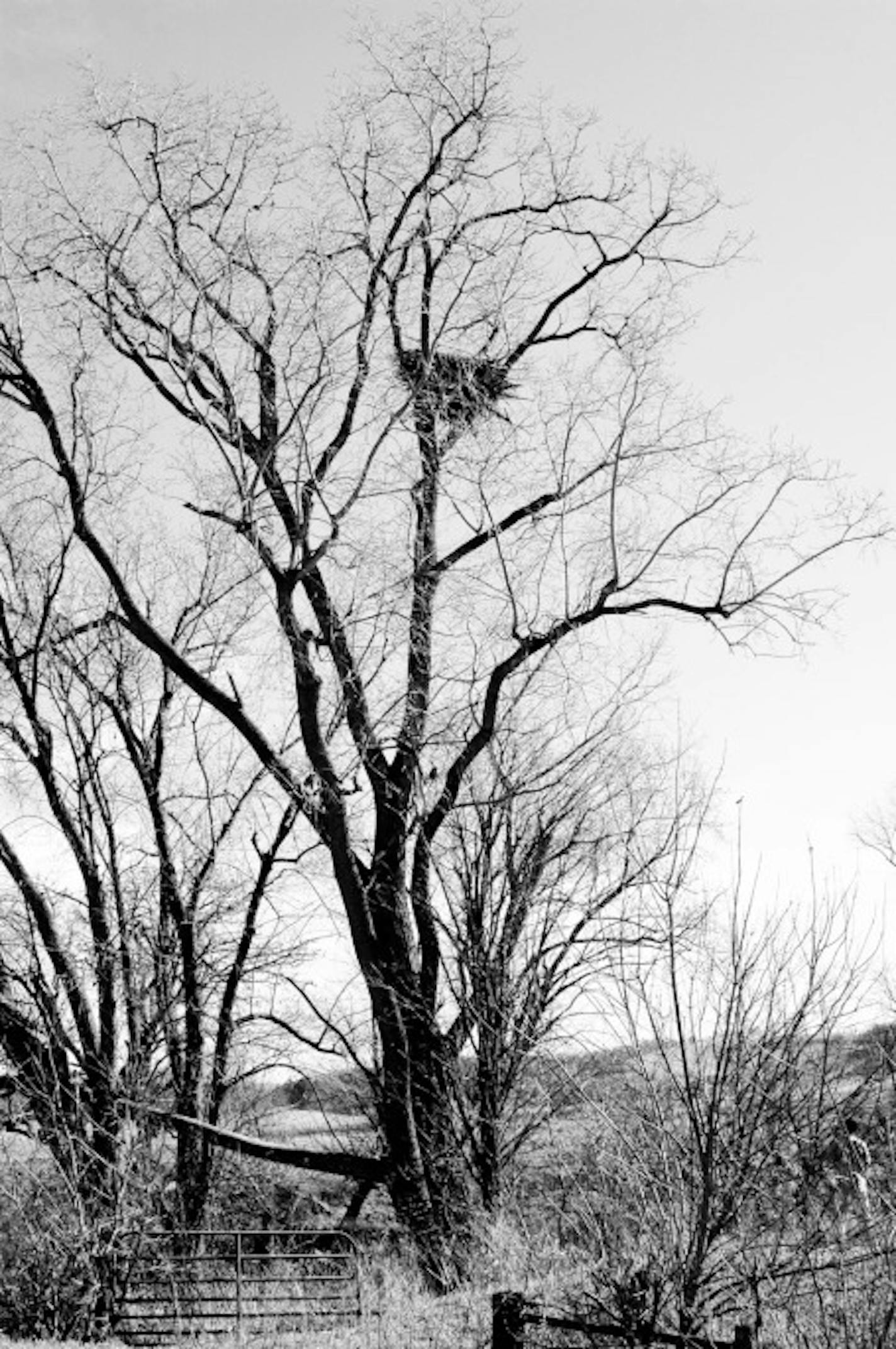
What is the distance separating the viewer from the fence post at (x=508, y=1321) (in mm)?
9047

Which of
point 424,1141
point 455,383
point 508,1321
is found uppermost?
point 455,383

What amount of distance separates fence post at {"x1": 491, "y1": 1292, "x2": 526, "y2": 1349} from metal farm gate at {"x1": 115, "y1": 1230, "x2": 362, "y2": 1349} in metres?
3.44

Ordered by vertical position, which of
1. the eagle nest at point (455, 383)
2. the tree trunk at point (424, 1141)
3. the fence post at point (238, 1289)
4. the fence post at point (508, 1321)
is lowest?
the fence post at point (508, 1321)

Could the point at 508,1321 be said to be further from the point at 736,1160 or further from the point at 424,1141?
the point at 424,1141

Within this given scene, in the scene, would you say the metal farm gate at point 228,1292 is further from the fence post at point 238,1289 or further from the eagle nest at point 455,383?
the eagle nest at point 455,383

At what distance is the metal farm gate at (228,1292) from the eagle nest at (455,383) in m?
8.60

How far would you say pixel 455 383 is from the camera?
55.8 feet

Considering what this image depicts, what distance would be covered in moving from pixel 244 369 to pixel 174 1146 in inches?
408

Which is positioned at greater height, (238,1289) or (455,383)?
(455,383)

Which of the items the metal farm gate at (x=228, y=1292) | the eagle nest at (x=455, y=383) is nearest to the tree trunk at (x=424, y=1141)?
the metal farm gate at (x=228, y=1292)

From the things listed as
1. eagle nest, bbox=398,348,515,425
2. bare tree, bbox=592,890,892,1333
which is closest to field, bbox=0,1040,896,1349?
bare tree, bbox=592,890,892,1333

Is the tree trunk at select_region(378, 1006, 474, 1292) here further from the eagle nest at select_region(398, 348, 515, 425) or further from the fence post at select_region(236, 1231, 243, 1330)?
the eagle nest at select_region(398, 348, 515, 425)

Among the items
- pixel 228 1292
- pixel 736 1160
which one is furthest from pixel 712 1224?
pixel 228 1292

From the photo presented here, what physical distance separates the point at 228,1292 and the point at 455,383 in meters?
9.70
